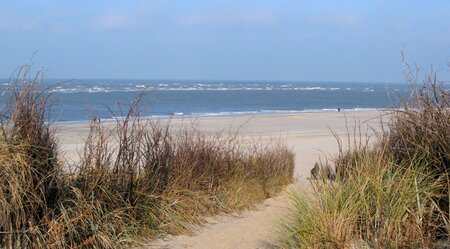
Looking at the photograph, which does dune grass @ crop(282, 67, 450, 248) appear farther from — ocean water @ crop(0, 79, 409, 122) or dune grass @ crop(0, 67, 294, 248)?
dune grass @ crop(0, 67, 294, 248)

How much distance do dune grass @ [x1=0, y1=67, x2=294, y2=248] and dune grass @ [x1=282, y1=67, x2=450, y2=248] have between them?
2.31 m

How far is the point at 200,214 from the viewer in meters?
9.82

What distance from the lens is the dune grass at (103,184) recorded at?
22.5 feet

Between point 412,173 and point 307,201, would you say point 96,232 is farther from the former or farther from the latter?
point 412,173

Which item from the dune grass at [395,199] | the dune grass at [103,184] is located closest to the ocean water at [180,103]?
the dune grass at [103,184]

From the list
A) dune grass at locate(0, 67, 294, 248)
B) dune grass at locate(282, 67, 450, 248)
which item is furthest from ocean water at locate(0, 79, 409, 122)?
dune grass at locate(282, 67, 450, 248)

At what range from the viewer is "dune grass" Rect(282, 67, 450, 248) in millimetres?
6371

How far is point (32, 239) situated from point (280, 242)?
2998 mm

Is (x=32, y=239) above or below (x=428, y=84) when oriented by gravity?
below

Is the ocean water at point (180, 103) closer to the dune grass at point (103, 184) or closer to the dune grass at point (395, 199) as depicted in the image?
the dune grass at point (103, 184)

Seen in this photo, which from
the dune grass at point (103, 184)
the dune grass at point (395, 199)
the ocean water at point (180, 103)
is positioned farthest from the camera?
the ocean water at point (180, 103)

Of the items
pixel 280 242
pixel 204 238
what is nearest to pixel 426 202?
pixel 280 242

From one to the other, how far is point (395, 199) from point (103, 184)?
3.88 metres

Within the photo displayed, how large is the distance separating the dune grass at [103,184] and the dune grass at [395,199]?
2308mm
